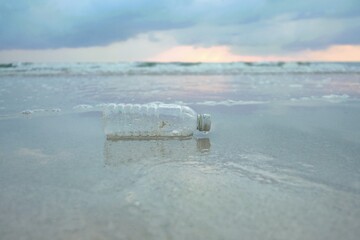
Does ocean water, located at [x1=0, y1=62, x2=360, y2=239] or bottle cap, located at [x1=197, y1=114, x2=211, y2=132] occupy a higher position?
bottle cap, located at [x1=197, y1=114, x2=211, y2=132]

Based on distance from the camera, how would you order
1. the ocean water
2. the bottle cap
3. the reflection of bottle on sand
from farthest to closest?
the bottle cap, the reflection of bottle on sand, the ocean water

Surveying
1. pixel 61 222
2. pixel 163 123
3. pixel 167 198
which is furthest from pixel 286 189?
pixel 163 123

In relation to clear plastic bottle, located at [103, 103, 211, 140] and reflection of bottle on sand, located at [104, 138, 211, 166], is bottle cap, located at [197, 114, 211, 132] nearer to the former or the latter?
clear plastic bottle, located at [103, 103, 211, 140]

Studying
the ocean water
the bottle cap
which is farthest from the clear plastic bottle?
the ocean water

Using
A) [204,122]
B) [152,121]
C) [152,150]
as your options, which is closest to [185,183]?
[152,150]

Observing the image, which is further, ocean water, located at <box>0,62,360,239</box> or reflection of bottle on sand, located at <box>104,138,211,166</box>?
A: reflection of bottle on sand, located at <box>104,138,211,166</box>

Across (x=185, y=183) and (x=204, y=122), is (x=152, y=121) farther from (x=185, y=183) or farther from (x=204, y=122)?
(x=185, y=183)
